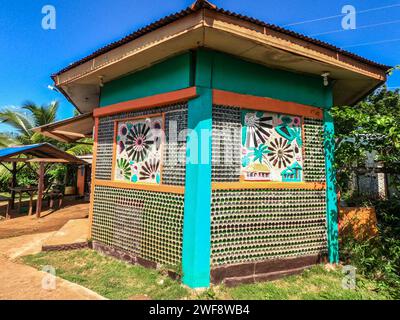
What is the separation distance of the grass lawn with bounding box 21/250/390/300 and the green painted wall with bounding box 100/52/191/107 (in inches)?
123

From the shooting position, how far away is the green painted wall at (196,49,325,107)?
4.13 meters

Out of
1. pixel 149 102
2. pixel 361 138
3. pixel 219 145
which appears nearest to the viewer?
pixel 219 145

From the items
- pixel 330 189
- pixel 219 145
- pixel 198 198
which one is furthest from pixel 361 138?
pixel 198 198

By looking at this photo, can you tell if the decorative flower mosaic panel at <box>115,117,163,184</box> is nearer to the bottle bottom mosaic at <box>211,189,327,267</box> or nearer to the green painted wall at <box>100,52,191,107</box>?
the green painted wall at <box>100,52,191,107</box>

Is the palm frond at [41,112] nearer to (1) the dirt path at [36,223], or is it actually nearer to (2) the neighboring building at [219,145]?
(1) the dirt path at [36,223]

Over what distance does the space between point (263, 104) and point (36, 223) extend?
28.4 ft

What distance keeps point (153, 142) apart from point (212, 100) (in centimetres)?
138

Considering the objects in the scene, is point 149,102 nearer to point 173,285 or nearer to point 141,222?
point 141,222

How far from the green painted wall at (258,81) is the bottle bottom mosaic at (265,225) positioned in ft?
5.67

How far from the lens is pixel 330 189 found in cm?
497

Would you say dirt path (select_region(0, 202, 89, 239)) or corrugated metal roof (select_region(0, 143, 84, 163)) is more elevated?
corrugated metal roof (select_region(0, 143, 84, 163))

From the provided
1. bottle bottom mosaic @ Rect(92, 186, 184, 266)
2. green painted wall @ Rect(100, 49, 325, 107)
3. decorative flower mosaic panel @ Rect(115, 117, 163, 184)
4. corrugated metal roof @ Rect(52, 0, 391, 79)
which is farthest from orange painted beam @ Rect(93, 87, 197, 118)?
bottle bottom mosaic @ Rect(92, 186, 184, 266)

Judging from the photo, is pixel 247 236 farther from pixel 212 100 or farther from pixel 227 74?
pixel 227 74

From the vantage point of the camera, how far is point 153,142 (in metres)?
4.69
